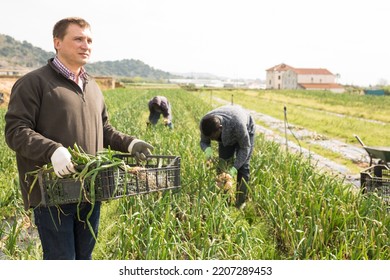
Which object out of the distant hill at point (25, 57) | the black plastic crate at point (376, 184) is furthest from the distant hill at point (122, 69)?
the black plastic crate at point (376, 184)

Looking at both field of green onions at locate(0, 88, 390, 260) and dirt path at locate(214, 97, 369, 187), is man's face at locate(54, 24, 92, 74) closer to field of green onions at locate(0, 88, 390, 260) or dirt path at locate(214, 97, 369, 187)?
field of green onions at locate(0, 88, 390, 260)

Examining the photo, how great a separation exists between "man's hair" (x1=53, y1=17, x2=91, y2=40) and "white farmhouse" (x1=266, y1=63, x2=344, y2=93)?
75.9m

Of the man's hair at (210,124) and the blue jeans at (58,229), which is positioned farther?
the man's hair at (210,124)

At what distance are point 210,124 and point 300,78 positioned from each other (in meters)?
77.9

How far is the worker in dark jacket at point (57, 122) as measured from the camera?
174 centimetres

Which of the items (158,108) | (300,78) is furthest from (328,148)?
(300,78)

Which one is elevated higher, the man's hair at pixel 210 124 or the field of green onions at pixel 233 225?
the man's hair at pixel 210 124

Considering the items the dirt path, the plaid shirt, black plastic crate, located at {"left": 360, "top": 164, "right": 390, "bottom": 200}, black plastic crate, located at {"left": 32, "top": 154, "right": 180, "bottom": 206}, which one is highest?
the plaid shirt

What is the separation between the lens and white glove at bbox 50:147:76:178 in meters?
1.69

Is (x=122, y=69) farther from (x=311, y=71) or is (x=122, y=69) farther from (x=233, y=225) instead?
(x=233, y=225)

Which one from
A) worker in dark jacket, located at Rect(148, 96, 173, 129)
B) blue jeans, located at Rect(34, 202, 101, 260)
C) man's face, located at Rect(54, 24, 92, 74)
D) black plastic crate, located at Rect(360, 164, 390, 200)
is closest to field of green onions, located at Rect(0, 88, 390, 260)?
black plastic crate, located at Rect(360, 164, 390, 200)

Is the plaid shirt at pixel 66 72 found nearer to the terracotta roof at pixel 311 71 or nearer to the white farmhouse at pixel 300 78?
the white farmhouse at pixel 300 78

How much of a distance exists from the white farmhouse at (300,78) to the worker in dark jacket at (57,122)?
75.9 meters

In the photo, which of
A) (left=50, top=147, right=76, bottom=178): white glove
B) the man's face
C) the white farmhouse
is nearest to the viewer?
(left=50, top=147, right=76, bottom=178): white glove
